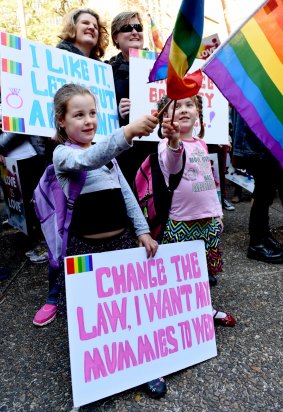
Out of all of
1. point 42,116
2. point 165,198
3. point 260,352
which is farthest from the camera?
point 42,116

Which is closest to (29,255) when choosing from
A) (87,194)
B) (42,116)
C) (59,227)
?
(42,116)

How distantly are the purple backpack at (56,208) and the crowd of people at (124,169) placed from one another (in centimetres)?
3

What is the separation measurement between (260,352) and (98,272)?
948 millimetres

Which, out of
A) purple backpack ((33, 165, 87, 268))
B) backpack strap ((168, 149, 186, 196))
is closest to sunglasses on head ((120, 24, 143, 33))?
backpack strap ((168, 149, 186, 196))

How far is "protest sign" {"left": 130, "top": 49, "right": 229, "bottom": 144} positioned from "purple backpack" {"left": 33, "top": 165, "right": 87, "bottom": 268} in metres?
0.97

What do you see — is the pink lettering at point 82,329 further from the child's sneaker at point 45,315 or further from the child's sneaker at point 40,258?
the child's sneaker at point 40,258

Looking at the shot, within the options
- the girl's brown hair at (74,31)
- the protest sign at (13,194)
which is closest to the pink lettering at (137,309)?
the protest sign at (13,194)

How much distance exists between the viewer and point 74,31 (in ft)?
8.88

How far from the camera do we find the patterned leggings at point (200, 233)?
6.80 ft

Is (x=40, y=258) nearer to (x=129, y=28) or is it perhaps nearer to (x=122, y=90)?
(x=122, y=90)

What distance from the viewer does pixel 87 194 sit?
5.37ft

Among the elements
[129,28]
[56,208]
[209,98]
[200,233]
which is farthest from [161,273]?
[129,28]

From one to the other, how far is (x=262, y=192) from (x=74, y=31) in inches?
74.8

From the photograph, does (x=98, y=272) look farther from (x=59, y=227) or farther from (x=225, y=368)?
(x=225, y=368)
